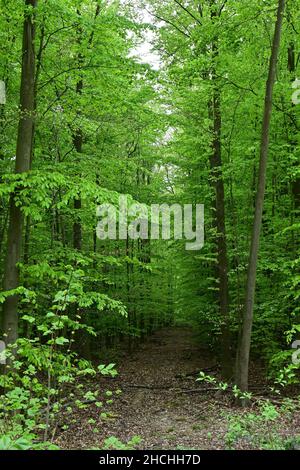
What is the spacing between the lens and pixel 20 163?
26.8 feet

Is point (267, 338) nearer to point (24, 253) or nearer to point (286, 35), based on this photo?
point (24, 253)

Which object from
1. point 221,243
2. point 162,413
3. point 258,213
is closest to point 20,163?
point 258,213

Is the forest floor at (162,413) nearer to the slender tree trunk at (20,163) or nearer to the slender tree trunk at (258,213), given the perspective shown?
the slender tree trunk at (258,213)

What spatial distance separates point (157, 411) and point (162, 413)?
0.79 ft

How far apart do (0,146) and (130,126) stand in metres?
4.54

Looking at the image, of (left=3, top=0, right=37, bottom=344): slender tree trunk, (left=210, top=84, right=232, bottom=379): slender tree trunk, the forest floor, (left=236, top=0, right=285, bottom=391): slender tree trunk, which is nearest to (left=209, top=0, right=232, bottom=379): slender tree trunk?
(left=210, top=84, right=232, bottom=379): slender tree trunk

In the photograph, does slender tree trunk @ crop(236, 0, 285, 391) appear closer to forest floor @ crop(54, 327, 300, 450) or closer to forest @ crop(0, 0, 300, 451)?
forest @ crop(0, 0, 300, 451)

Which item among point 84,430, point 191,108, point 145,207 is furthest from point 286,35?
point 84,430

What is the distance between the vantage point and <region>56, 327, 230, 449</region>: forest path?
7.77 metres

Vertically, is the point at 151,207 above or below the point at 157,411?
above

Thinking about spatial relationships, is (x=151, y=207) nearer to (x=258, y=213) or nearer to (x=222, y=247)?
(x=258, y=213)

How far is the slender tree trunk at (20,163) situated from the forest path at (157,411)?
8.80ft

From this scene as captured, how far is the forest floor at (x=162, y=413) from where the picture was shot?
742 centimetres

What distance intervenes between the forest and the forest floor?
0.07 metres
